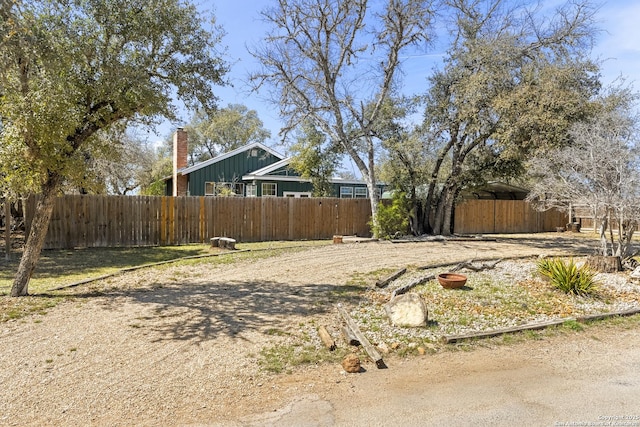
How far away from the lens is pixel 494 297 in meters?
6.61

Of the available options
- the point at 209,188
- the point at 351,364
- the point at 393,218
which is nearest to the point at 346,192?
the point at 209,188

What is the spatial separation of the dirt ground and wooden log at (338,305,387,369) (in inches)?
3.8

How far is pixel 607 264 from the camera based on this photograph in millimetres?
8469

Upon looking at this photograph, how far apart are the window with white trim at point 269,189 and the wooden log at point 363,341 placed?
651 inches

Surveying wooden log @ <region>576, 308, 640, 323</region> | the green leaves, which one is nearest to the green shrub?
wooden log @ <region>576, 308, 640, 323</region>

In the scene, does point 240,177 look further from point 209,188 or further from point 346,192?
point 346,192

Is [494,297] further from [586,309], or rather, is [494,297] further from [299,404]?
[299,404]

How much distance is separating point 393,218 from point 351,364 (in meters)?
11.8

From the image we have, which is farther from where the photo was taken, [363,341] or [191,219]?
[191,219]

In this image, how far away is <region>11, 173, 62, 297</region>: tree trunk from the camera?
632 cm

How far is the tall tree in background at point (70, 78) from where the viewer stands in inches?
224

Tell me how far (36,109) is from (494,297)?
7488 mm

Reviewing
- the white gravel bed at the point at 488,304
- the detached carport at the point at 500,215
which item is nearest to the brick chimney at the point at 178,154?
the detached carport at the point at 500,215

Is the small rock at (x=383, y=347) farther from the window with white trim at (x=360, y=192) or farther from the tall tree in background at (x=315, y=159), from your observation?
the window with white trim at (x=360, y=192)
